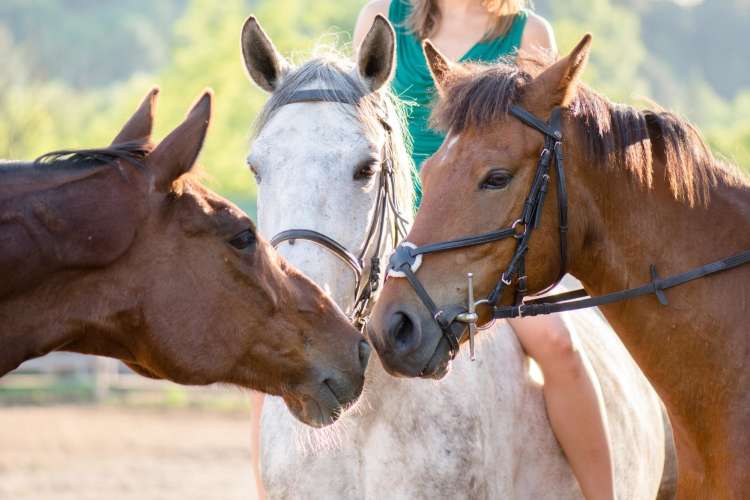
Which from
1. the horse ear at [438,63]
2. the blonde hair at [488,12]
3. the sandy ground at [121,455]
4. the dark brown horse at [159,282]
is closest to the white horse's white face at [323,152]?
the horse ear at [438,63]

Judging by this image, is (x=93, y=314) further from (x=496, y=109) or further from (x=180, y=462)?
(x=180, y=462)

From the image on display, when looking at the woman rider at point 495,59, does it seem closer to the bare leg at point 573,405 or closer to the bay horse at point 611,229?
the bare leg at point 573,405

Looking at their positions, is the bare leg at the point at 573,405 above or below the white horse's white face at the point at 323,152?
below

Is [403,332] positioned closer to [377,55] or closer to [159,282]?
[159,282]

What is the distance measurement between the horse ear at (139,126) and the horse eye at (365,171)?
1.01m

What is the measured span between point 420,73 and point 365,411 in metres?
1.68

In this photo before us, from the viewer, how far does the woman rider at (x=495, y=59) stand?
4242mm

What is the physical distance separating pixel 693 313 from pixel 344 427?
1.38 metres

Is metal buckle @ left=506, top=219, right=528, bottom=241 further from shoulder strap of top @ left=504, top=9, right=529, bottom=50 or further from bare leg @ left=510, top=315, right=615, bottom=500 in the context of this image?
shoulder strap of top @ left=504, top=9, right=529, bottom=50

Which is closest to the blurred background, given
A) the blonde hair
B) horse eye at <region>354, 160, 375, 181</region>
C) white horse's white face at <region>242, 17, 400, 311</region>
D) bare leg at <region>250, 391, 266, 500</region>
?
white horse's white face at <region>242, 17, 400, 311</region>

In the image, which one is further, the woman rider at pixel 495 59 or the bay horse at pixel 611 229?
the woman rider at pixel 495 59

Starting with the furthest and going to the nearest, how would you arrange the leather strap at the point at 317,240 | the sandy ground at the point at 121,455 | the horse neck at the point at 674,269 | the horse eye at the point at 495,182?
the sandy ground at the point at 121,455 < the leather strap at the point at 317,240 < the horse neck at the point at 674,269 < the horse eye at the point at 495,182

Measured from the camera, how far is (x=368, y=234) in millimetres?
3980

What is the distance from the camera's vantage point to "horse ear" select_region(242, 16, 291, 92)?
169 inches
